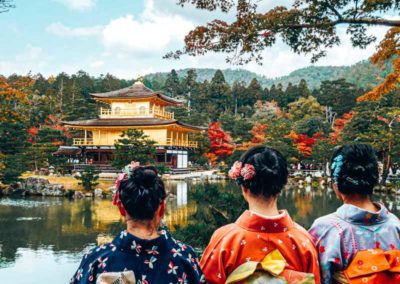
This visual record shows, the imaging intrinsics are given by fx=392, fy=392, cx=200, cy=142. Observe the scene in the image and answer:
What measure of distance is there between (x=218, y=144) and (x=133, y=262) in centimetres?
2562

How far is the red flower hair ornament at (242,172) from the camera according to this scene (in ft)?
4.65

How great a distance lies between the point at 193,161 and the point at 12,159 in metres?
14.7

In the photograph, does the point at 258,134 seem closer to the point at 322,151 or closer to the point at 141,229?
the point at 322,151

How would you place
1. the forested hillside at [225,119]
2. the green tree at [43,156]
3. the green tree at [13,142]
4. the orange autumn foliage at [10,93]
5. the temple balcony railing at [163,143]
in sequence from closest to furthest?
the orange autumn foliage at [10,93] < the green tree at [13,142] < the forested hillside at [225,119] < the green tree at [43,156] < the temple balcony railing at [163,143]

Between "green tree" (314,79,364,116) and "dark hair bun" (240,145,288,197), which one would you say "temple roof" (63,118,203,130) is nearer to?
"green tree" (314,79,364,116)

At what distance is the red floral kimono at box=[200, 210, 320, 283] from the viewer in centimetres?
139

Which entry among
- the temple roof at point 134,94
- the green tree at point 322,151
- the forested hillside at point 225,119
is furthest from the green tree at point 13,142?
the green tree at point 322,151

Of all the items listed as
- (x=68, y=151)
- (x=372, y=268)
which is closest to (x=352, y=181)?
(x=372, y=268)

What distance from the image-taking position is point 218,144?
26.9 m

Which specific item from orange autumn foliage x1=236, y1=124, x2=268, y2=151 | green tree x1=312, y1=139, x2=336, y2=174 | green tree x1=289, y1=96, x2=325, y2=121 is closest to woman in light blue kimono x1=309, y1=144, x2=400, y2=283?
green tree x1=312, y1=139, x2=336, y2=174

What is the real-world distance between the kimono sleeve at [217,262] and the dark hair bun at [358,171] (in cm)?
52

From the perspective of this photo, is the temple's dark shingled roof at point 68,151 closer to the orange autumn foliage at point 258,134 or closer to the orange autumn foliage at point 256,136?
the orange autumn foliage at point 256,136

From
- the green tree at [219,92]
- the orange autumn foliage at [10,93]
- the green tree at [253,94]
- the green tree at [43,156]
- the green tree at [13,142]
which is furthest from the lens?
the green tree at [253,94]

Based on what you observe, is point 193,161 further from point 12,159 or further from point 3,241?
point 3,241
